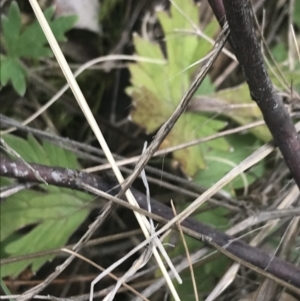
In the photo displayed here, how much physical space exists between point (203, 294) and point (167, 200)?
22cm

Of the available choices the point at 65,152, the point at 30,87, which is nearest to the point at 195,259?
the point at 65,152

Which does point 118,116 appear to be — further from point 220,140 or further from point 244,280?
point 244,280

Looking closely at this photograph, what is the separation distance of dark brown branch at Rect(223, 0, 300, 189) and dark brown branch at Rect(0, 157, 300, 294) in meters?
0.13

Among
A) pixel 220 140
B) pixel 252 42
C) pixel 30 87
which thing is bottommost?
pixel 220 140

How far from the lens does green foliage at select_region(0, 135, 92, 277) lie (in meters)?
0.87

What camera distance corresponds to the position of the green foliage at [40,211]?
2.85ft

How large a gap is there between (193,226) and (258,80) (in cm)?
27

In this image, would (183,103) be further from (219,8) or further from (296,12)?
(296,12)

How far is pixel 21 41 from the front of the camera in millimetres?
919

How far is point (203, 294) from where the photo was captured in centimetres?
78

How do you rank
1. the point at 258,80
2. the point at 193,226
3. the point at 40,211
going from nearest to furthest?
the point at 258,80
the point at 193,226
the point at 40,211

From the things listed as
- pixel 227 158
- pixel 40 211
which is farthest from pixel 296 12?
pixel 40 211

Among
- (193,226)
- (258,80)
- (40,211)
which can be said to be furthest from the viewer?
(40,211)

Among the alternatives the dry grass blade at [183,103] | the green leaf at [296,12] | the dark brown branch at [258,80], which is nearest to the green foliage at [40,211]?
the dry grass blade at [183,103]
